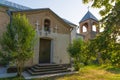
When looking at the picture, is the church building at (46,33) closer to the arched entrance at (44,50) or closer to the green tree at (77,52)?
the arched entrance at (44,50)

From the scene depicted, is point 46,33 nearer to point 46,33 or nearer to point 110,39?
point 46,33

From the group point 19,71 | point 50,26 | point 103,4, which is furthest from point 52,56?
point 103,4

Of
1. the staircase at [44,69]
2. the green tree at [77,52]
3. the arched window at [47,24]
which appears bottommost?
the staircase at [44,69]

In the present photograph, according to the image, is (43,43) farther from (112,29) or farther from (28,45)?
(112,29)

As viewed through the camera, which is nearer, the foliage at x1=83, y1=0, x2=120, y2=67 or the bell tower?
the foliage at x1=83, y1=0, x2=120, y2=67

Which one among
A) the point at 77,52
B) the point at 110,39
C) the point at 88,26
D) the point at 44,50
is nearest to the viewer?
the point at 110,39

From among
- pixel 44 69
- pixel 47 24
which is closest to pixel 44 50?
pixel 47 24

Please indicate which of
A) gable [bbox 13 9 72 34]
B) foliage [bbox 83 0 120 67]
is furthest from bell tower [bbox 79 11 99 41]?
foliage [bbox 83 0 120 67]

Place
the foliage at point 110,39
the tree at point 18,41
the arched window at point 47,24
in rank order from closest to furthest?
the foliage at point 110,39 → the tree at point 18,41 → the arched window at point 47,24

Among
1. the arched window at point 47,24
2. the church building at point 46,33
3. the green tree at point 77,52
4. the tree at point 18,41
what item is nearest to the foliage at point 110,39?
the tree at point 18,41

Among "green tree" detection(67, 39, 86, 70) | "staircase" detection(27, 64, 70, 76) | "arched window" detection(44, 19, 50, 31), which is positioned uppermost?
"arched window" detection(44, 19, 50, 31)

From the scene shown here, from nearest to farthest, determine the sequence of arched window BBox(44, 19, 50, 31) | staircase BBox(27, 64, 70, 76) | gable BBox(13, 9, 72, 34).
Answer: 1. staircase BBox(27, 64, 70, 76)
2. gable BBox(13, 9, 72, 34)
3. arched window BBox(44, 19, 50, 31)

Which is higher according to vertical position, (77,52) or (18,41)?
(18,41)

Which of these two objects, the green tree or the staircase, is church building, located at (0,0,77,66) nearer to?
the staircase
